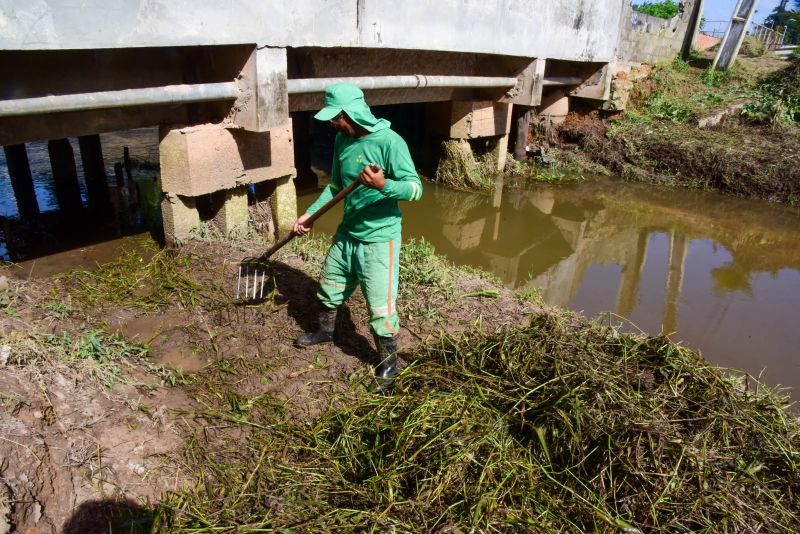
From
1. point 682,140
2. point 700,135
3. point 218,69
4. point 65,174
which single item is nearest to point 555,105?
point 682,140

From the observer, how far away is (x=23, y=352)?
308 cm

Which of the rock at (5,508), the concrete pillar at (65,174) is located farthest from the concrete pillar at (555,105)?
the rock at (5,508)

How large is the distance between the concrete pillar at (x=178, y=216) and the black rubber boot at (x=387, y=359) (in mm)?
2607

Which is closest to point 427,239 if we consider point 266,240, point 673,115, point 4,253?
point 266,240

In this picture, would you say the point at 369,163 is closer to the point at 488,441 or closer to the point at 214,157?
the point at 488,441

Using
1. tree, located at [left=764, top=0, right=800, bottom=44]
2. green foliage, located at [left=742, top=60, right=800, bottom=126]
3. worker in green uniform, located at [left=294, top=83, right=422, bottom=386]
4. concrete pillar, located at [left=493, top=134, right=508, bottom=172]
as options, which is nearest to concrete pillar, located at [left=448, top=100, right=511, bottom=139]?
concrete pillar, located at [left=493, top=134, right=508, bottom=172]

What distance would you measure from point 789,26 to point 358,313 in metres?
40.4

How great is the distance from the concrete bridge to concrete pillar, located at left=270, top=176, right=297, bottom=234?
0.5 inches

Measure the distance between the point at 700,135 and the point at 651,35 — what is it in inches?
131

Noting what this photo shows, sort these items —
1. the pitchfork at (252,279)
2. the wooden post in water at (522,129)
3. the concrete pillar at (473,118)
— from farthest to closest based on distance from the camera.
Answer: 1. the wooden post in water at (522,129)
2. the concrete pillar at (473,118)
3. the pitchfork at (252,279)

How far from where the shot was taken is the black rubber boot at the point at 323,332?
152 inches

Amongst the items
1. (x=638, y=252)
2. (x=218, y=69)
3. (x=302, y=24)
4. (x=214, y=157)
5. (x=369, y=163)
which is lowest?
(x=638, y=252)

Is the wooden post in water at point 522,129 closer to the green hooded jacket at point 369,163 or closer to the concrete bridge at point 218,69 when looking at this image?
the concrete bridge at point 218,69

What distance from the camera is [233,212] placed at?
221 inches
